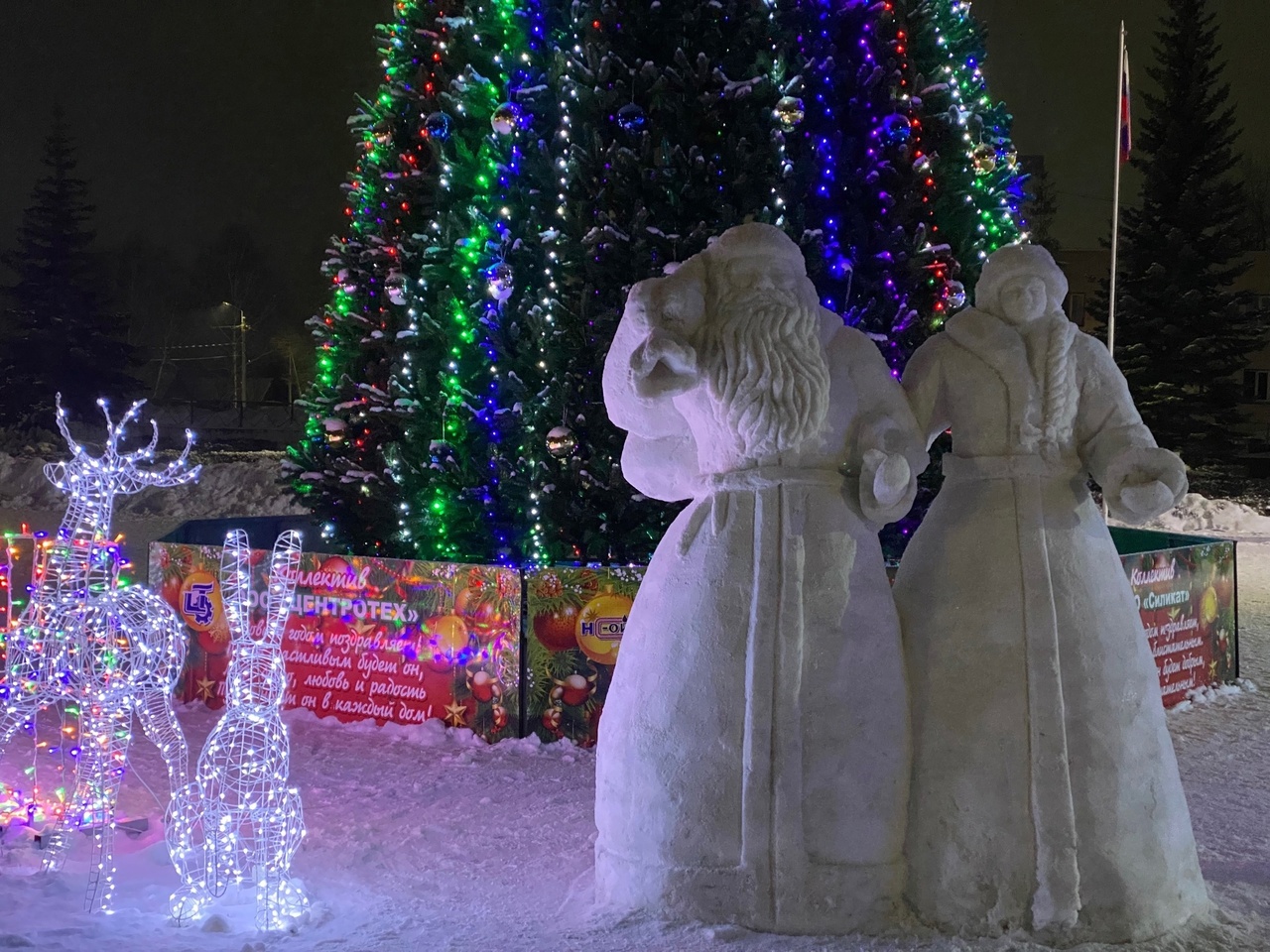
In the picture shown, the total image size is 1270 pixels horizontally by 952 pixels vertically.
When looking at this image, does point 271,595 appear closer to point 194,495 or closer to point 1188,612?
point 1188,612

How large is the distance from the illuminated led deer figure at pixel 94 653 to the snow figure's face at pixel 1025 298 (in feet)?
12.0

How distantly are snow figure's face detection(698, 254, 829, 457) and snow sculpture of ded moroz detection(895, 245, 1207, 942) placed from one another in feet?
1.66

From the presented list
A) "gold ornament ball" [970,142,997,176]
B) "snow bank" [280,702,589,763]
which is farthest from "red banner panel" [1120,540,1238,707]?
"snow bank" [280,702,589,763]

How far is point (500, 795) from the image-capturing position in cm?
662

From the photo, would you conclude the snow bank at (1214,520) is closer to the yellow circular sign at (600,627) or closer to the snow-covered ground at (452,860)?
the snow-covered ground at (452,860)

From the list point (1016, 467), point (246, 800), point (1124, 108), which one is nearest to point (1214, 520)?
point (1124, 108)

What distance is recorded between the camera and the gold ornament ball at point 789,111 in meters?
7.34

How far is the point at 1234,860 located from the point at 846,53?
18.9 feet

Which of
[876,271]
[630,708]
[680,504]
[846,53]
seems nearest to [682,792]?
[630,708]

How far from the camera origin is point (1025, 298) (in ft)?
13.2

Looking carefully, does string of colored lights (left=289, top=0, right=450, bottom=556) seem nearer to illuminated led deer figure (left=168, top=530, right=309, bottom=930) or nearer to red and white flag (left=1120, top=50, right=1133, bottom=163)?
illuminated led deer figure (left=168, top=530, right=309, bottom=930)

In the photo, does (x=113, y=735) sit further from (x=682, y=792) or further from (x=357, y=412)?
(x=357, y=412)

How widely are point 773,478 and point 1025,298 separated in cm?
108

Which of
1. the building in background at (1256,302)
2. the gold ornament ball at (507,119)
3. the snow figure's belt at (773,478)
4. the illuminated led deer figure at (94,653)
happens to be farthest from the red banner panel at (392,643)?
the building in background at (1256,302)
